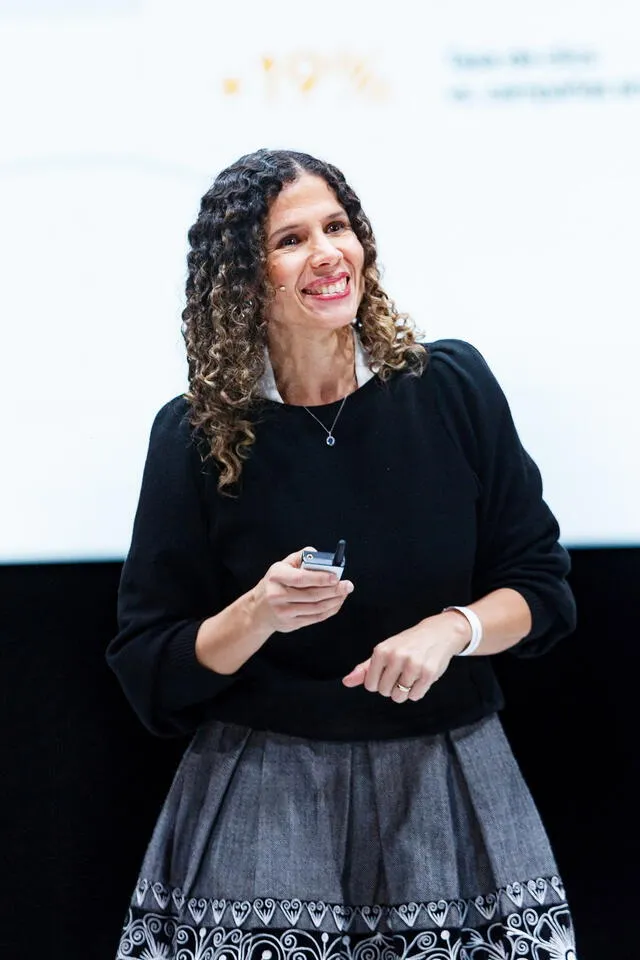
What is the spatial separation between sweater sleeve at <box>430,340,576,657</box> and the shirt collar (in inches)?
3.8

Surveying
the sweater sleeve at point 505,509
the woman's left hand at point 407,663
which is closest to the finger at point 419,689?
the woman's left hand at point 407,663

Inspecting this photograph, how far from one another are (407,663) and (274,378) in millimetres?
477

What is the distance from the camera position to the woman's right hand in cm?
140

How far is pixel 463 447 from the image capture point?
65.4 inches

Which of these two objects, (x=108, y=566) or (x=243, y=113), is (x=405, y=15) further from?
(x=108, y=566)

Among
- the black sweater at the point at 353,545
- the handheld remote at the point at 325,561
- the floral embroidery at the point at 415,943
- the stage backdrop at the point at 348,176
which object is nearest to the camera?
the handheld remote at the point at 325,561

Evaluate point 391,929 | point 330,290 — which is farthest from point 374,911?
point 330,290

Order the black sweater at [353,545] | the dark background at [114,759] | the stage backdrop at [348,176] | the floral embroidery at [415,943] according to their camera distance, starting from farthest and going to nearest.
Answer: the dark background at [114,759] → the stage backdrop at [348,176] → the black sweater at [353,545] → the floral embroidery at [415,943]

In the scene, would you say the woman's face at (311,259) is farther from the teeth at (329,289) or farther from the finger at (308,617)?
the finger at (308,617)

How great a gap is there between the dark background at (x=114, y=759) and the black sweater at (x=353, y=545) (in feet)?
1.23

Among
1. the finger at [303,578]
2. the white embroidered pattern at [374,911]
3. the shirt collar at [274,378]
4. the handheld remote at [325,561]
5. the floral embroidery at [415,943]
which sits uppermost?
the shirt collar at [274,378]

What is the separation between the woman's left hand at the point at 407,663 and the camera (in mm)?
1448

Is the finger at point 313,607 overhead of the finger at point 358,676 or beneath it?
overhead

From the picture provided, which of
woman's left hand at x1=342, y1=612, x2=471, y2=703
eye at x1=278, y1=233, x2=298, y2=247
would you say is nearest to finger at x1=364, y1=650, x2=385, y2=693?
woman's left hand at x1=342, y1=612, x2=471, y2=703
